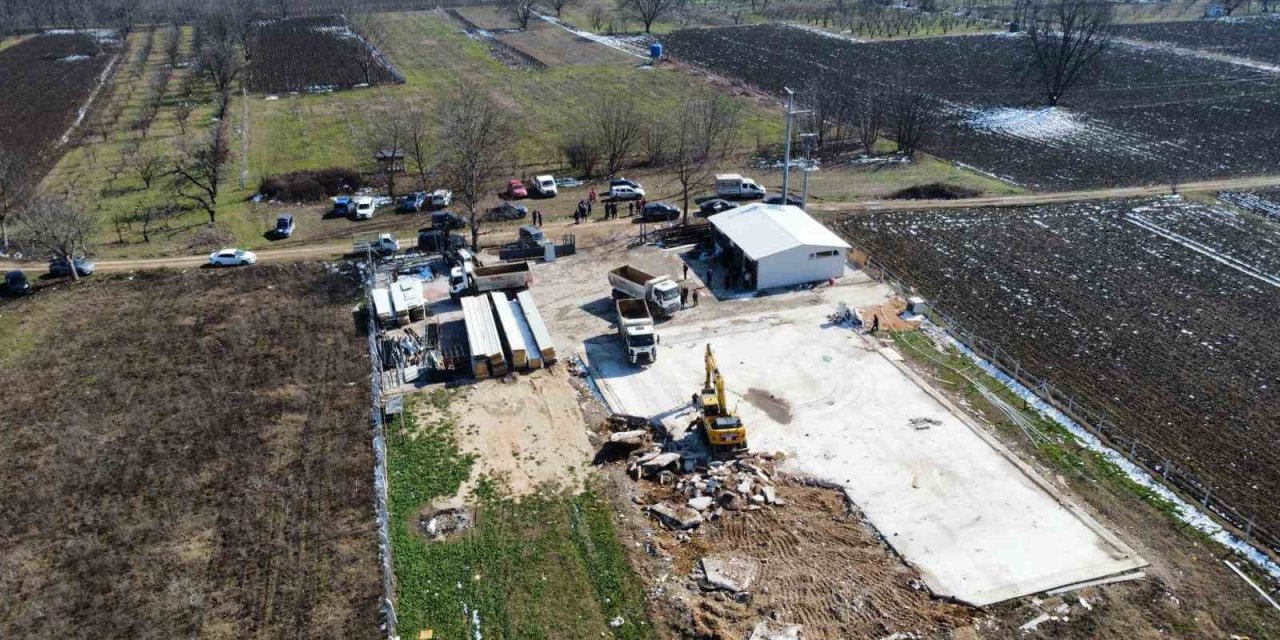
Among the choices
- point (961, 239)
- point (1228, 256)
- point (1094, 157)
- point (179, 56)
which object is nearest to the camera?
point (1228, 256)

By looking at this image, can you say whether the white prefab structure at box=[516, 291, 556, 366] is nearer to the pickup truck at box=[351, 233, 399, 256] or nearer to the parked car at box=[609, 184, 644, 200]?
the pickup truck at box=[351, 233, 399, 256]

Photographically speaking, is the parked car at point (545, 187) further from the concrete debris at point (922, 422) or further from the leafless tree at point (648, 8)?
the leafless tree at point (648, 8)

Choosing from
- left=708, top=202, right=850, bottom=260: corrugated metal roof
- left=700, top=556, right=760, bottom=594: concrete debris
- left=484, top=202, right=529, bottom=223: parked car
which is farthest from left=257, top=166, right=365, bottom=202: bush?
left=700, top=556, right=760, bottom=594: concrete debris

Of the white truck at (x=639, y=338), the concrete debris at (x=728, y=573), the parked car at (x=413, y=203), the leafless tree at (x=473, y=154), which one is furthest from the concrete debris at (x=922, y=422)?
the parked car at (x=413, y=203)

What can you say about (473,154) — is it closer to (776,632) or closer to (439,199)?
(439,199)

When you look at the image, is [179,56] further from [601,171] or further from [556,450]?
[556,450]

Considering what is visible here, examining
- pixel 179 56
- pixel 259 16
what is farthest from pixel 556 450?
pixel 259 16
